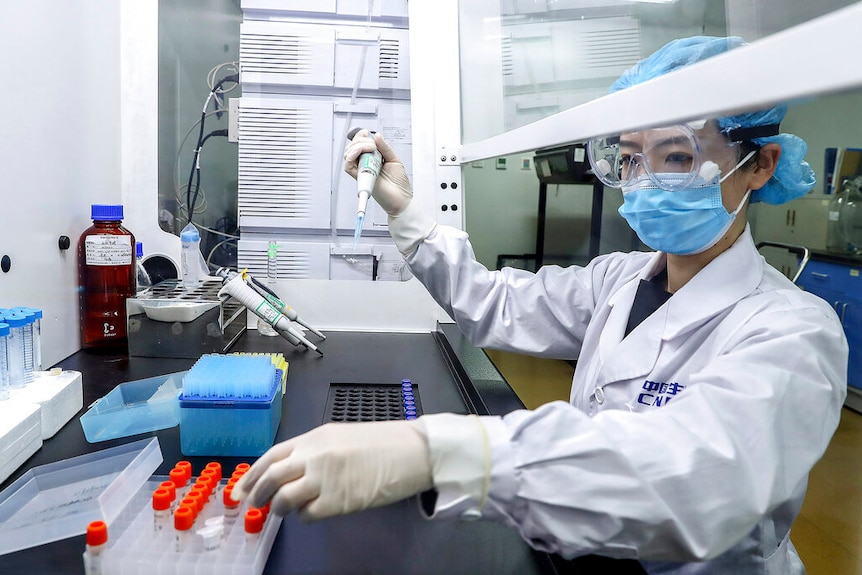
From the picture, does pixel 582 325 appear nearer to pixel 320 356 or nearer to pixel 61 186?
pixel 320 356

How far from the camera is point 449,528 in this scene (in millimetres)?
728

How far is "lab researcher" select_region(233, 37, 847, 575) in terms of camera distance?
1.84ft

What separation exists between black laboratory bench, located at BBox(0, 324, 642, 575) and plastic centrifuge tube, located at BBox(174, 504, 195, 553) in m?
0.09

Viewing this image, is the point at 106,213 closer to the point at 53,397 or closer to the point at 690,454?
the point at 53,397

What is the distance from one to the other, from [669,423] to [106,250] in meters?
1.32

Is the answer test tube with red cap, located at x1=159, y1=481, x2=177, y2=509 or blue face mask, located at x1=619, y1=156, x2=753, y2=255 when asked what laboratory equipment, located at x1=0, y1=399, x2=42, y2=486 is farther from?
blue face mask, located at x1=619, y1=156, x2=753, y2=255

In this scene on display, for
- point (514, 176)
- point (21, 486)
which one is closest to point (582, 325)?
point (21, 486)

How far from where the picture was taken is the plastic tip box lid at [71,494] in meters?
0.65

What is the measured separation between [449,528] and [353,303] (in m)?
1.12

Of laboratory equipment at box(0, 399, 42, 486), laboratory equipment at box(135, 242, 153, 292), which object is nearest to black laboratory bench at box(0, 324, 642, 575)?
laboratory equipment at box(0, 399, 42, 486)

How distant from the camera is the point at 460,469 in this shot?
→ 22.0 inches

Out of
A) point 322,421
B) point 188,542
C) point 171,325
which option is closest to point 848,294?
point 322,421

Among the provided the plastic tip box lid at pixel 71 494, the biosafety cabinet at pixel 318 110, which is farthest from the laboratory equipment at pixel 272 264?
the plastic tip box lid at pixel 71 494

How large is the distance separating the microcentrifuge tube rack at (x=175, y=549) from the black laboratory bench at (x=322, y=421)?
0.04 metres
